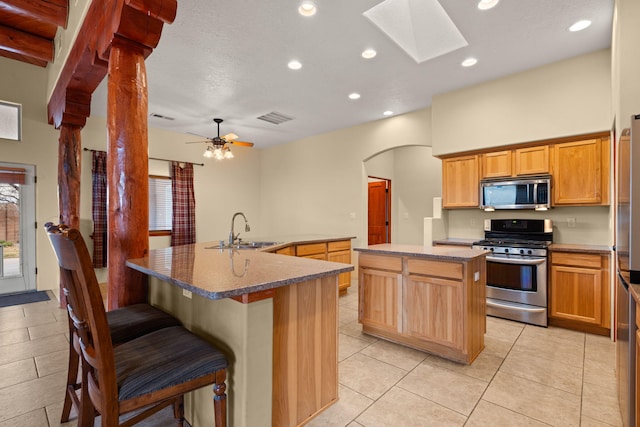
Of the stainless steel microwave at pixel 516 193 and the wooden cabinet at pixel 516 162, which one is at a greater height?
the wooden cabinet at pixel 516 162

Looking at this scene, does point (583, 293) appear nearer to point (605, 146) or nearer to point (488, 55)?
point (605, 146)

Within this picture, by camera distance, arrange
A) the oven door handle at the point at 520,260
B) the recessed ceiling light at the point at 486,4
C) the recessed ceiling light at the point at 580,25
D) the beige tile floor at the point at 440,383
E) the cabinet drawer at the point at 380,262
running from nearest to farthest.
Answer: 1. the beige tile floor at the point at 440,383
2. the recessed ceiling light at the point at 486,4
3. the recessed ceiling light at the point at 580,25
4. the cabinet drawer at the point at 380,262
5. the oven door handle at the point at 520,260

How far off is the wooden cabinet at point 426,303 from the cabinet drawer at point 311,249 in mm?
1149

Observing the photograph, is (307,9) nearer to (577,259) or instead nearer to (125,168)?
(125,168)

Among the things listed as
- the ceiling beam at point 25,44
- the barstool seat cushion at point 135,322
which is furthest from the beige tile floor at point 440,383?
the ceiling beam at point 25,44

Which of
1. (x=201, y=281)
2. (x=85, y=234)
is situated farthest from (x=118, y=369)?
(x=85, y=234)

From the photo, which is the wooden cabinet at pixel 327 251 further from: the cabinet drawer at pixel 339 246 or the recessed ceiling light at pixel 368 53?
the recessed ceiling light at pixel 368 53

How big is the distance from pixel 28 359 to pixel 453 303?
360 cm

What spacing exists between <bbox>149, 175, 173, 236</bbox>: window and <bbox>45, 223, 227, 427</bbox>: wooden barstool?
4938mm

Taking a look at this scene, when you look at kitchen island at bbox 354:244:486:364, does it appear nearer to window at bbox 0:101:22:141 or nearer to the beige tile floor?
the beige tile floor

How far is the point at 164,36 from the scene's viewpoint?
291cm

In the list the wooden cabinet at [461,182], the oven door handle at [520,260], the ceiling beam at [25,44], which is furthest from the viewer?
the wooden cabinet at [461,182]

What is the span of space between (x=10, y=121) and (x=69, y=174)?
161 cm

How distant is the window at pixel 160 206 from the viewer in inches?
230
